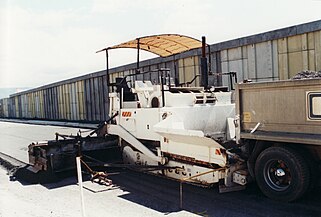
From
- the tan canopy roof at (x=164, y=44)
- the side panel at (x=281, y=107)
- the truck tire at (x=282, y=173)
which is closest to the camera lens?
the side panel at (x=281, y=107)

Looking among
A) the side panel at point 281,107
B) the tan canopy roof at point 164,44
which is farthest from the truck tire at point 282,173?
the tan canopy roof at point 164,44

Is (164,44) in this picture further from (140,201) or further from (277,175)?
(277,175)

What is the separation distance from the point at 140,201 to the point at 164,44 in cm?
516

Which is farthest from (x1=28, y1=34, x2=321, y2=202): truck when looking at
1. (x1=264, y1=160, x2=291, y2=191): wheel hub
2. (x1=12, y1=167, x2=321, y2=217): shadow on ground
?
(x1=12, y1=167, x2=321, y2=217): shadow on ground

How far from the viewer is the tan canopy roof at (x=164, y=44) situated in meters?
9.30

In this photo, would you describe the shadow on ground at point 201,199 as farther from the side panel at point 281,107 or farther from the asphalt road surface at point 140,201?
the side panel at point 281,107

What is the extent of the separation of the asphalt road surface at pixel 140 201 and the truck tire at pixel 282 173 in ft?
0.62

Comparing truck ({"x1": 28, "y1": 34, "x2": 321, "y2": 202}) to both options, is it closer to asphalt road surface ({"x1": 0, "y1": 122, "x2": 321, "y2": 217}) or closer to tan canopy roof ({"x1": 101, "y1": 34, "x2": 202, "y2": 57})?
tan canopy roof ({"x1": 101, "y1": 34, "x2": 202, "y2": 57})

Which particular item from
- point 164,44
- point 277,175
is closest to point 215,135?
point 277,175

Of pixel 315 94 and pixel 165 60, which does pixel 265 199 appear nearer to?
pixel 315 94

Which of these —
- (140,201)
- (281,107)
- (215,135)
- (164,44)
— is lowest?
(140,201)

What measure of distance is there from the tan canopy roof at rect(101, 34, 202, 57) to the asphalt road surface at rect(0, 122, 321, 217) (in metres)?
3.48

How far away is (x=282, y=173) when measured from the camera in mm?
5730

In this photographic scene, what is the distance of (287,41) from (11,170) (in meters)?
8.83
